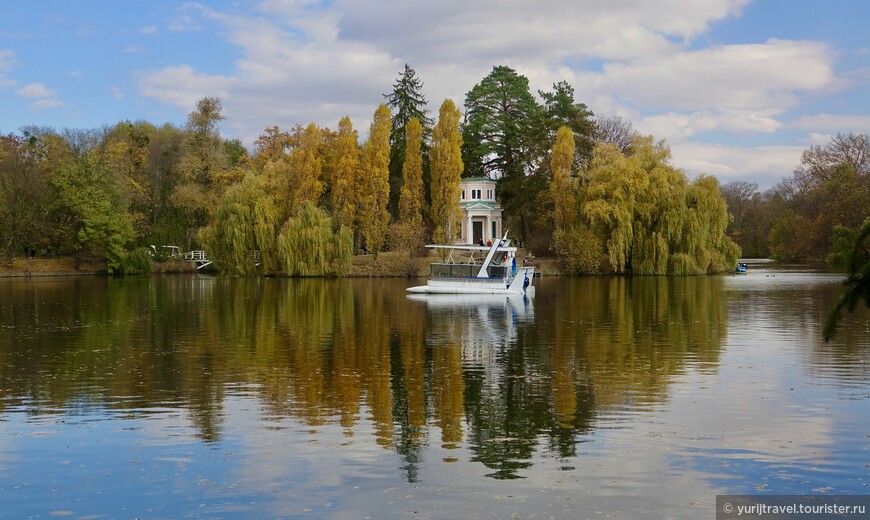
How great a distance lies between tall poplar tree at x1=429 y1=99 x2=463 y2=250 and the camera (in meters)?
72.8

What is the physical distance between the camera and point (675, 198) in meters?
67.1

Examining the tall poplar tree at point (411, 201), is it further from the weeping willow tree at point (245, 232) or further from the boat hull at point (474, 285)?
the boat hull at point (474, 285)

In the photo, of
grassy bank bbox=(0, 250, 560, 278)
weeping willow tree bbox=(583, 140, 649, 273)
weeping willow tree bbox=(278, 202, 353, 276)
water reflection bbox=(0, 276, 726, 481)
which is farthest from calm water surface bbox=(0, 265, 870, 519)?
grassy bank bbox=(0, 250, 560, 278)

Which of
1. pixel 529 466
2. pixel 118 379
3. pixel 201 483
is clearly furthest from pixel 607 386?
pixel 118 379

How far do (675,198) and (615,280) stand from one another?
10772 mm

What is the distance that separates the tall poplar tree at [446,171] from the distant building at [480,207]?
9.08m

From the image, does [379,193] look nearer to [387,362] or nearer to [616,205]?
[616,205]

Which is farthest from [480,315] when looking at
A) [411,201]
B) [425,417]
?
[411,201]

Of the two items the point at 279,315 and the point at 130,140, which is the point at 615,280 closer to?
the point at 279,315

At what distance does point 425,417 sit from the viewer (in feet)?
48.8

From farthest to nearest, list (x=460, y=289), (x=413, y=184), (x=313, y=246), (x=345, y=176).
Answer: (x=413, y=184), (x=345, y=176), (x=313, y=246), (x=460, y=289)

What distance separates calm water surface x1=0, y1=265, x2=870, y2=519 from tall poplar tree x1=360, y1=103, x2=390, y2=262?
4049cm

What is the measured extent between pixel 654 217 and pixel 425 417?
183 ft

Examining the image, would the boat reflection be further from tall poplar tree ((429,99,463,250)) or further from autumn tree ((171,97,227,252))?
autumn tree ((171,97,227,252))
